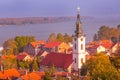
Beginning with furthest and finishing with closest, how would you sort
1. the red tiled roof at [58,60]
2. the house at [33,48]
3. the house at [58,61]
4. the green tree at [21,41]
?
the green tree at [21,41] → the house at [33,48] → the red tiled roof at [58,60] → the house at [58,61]

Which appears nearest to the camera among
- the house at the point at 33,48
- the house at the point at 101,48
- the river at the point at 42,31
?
the house at the point at 101,48

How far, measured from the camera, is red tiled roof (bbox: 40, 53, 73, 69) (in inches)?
729

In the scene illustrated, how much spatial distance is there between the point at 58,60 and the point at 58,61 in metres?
0.07

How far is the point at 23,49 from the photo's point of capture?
93.5 ft

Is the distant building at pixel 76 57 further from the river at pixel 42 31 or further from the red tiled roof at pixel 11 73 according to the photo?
the river at pixel 42 31

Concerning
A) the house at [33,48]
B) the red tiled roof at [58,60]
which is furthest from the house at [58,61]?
the house at [33,48]

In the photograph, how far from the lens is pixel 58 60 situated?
62.3 ft

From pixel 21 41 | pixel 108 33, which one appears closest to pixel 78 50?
pixel 21 41

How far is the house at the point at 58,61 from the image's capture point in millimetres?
18391

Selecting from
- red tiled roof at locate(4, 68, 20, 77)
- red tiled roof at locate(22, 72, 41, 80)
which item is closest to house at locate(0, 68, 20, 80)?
red tiled roof at locate(4, 68, 20, 77)

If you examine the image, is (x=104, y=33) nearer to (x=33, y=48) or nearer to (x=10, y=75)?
(x=33, y=48)

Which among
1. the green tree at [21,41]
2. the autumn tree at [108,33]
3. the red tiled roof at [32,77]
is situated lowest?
the red tiled roof at [32,77]

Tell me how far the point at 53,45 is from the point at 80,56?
951cm

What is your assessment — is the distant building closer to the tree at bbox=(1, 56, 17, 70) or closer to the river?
the tree at bbox=(1, 56, 17, 70)
